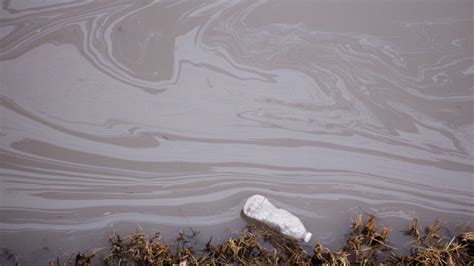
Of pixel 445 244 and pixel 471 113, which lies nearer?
pixel 445 244

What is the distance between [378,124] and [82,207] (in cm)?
142

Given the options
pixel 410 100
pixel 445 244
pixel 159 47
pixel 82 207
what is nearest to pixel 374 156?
pixel 410 100

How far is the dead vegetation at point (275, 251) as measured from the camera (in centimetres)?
186

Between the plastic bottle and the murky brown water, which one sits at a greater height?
the murky brown water

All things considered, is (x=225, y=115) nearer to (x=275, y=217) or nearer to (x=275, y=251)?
(x=275, y=217)

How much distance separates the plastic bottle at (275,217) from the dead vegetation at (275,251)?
0.04 metres

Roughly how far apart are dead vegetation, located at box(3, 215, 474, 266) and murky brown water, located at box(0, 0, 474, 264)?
6 centimetres

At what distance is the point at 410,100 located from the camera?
80.8 inches

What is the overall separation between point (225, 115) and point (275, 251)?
66 cm

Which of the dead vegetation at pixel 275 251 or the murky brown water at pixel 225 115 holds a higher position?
the murky brown water at pixel 225 115

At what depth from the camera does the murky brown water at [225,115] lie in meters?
1.94

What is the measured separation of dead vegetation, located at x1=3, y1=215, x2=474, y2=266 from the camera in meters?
1.86

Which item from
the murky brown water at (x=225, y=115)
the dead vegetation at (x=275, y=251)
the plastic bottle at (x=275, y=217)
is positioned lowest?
the dead vegetation at (x=275, y=251)

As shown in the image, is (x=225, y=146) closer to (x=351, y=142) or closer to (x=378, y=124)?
(x=351, y=142)
